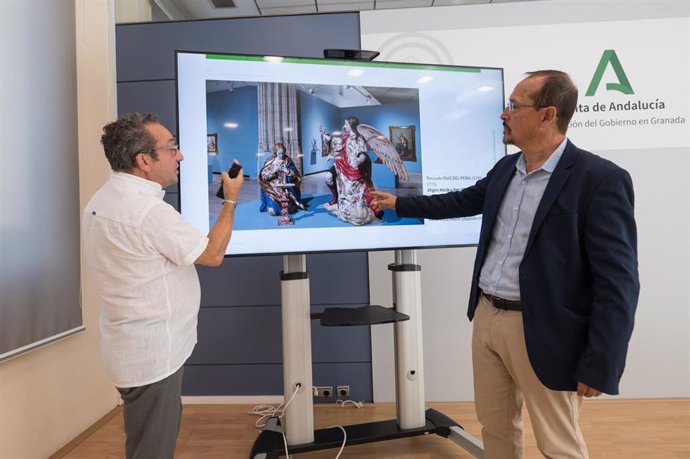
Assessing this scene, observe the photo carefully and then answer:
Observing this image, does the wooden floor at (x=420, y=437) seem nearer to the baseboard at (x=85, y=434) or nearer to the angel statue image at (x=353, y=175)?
the baseboard at (x=85, y=434)

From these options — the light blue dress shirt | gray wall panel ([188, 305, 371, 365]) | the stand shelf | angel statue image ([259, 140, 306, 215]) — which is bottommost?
gray wall panel ([188, 305, 371, 365])

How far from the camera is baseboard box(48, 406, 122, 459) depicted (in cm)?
248

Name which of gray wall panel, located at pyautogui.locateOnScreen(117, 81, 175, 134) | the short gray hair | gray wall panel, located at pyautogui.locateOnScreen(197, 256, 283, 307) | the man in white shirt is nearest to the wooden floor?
gray wall panel, located at pyautogui.locateOnScreen(197, 256, 283, 307)

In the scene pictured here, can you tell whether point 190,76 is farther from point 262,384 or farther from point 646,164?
point 646,164

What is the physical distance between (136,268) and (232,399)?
1933 mm

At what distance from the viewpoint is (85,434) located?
269cm

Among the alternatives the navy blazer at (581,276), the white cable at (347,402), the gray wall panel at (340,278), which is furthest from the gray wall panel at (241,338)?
the navy blazer at (581,276)

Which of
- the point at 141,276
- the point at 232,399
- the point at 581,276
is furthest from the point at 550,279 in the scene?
the point at 232,399

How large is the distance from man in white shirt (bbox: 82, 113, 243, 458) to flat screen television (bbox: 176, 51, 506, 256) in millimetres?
491

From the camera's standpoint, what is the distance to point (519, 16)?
3033 millimetres

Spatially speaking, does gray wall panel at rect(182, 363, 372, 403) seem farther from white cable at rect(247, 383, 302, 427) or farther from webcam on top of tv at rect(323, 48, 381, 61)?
webcam on top of tv at rect(323, 48, 381, 61)

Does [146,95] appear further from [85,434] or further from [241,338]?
[85,434]

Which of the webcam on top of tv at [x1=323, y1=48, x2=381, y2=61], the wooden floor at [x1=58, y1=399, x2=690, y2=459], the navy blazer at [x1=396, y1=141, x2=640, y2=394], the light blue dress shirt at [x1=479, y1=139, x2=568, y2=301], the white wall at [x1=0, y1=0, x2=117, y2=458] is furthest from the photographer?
the wooden floor at [x1=58, y1=399, x2=690, y2=459]

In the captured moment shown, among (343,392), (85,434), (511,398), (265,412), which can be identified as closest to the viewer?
(511,398)
